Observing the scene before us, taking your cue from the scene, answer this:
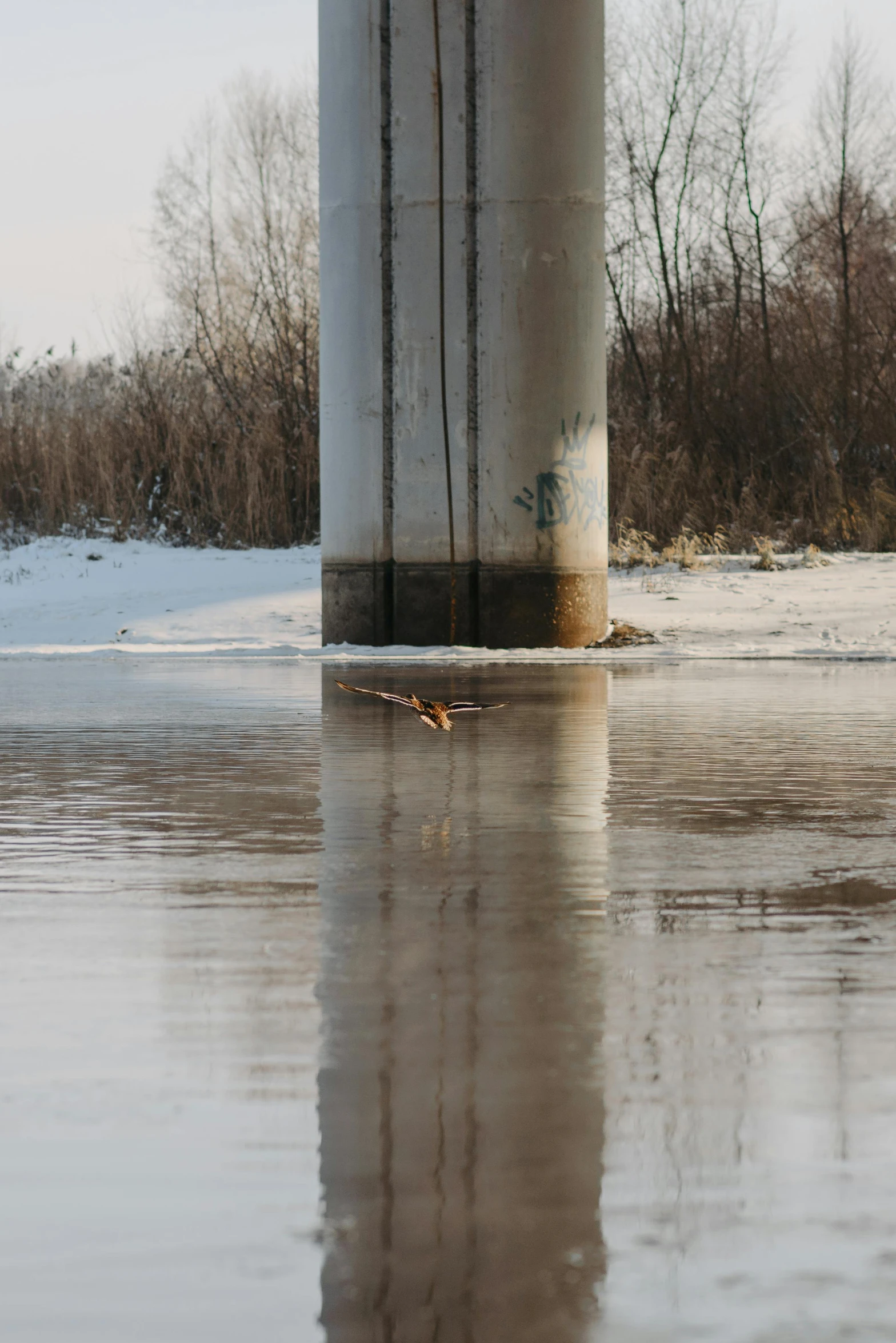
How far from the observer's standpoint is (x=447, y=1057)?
3844 mm

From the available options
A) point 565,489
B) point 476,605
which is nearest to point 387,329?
point 565,489

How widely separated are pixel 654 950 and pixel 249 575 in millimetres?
18891

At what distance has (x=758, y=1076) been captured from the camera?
12.0 feet

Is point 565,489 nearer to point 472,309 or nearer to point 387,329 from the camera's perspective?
point 472,309

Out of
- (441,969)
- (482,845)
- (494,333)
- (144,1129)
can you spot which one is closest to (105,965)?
(441,969)

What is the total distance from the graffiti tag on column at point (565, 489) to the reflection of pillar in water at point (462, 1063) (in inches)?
385

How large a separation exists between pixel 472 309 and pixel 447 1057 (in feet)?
47.2

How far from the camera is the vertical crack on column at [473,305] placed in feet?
57.6

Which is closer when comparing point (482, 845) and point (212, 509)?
point (482, 845)

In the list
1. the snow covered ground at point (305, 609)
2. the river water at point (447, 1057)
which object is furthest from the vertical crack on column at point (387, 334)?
the river water at point (447, 1057)

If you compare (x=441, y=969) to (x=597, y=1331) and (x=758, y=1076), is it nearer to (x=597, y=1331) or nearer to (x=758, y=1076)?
(x=758, y=1076)

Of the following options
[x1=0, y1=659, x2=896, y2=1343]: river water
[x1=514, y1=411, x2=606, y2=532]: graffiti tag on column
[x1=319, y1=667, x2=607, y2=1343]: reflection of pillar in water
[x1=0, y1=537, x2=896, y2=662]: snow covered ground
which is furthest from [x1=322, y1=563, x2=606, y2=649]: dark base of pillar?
[x1=319, y1=667, x2=607, y2=1343]: reflection of pillar in water

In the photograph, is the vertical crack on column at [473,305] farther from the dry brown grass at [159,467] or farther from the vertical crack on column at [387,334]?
the dry brown grass at [159,467]

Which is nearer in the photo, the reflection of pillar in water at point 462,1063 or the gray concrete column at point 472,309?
the reflection of pillar in water at point 462,1063
